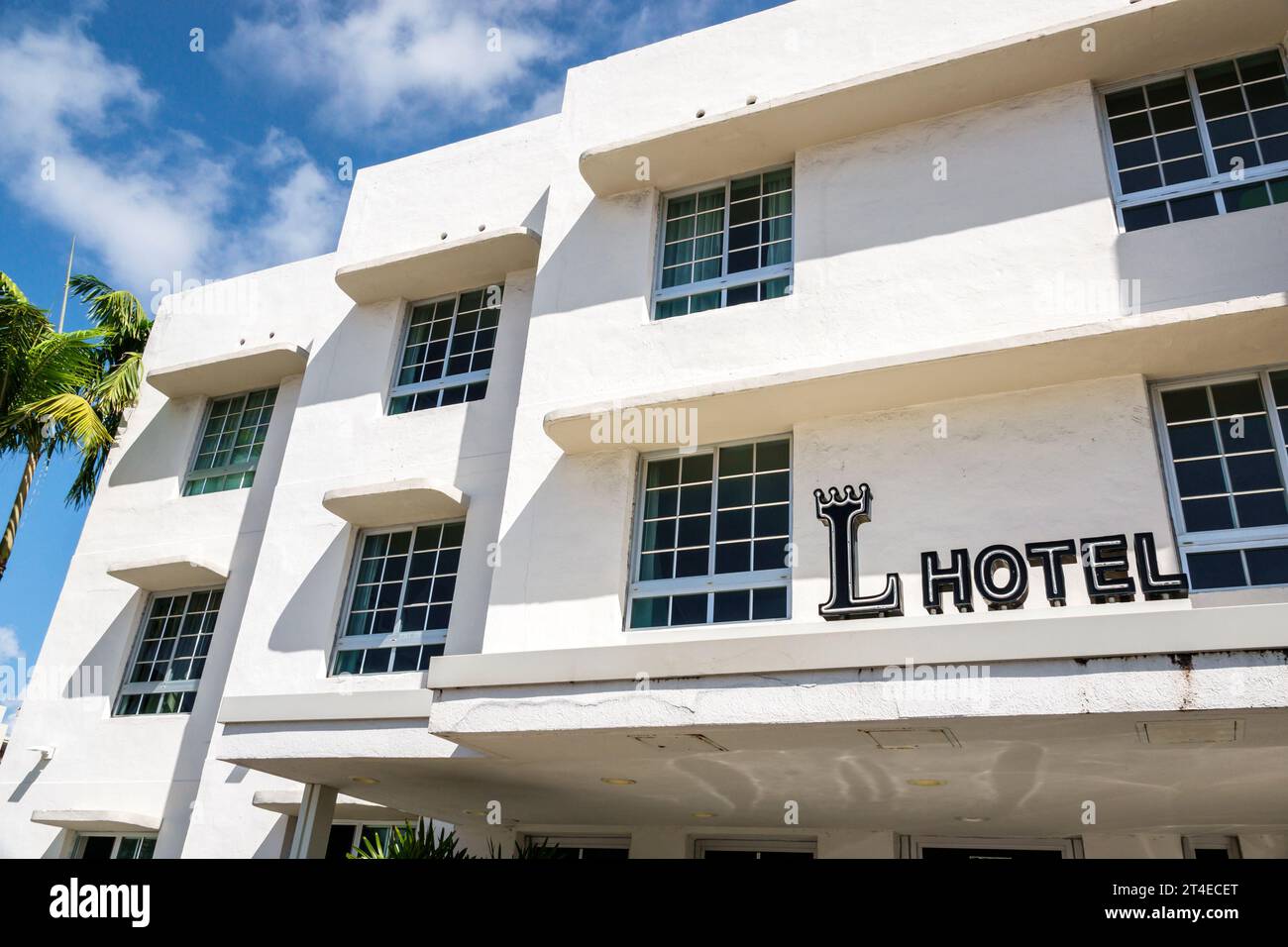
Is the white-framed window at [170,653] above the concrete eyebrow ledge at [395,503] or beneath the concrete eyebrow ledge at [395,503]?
beneath

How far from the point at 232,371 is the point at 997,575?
441 inches

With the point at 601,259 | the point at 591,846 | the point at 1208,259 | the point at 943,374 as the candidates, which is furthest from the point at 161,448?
the point at 1208,259

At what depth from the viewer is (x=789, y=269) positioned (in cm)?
977

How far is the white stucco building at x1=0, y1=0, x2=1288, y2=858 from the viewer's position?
6.88m

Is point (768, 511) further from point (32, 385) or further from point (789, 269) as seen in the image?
point (32, 385)

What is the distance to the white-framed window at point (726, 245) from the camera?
996cm

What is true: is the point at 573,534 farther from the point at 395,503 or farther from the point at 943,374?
the point at 943,374

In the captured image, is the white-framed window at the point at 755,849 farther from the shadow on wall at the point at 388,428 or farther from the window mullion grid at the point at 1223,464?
the window mullion grid at the point at 1223,464

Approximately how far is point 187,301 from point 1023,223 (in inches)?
506

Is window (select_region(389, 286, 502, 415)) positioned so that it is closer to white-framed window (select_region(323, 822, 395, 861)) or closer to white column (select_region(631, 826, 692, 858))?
white-framed window (select_region(323, 822, 395, 861))

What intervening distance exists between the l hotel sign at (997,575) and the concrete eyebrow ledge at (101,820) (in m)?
9.15

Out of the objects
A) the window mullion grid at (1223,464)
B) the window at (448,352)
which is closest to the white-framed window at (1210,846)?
the window mullion grid at (1223,464)
